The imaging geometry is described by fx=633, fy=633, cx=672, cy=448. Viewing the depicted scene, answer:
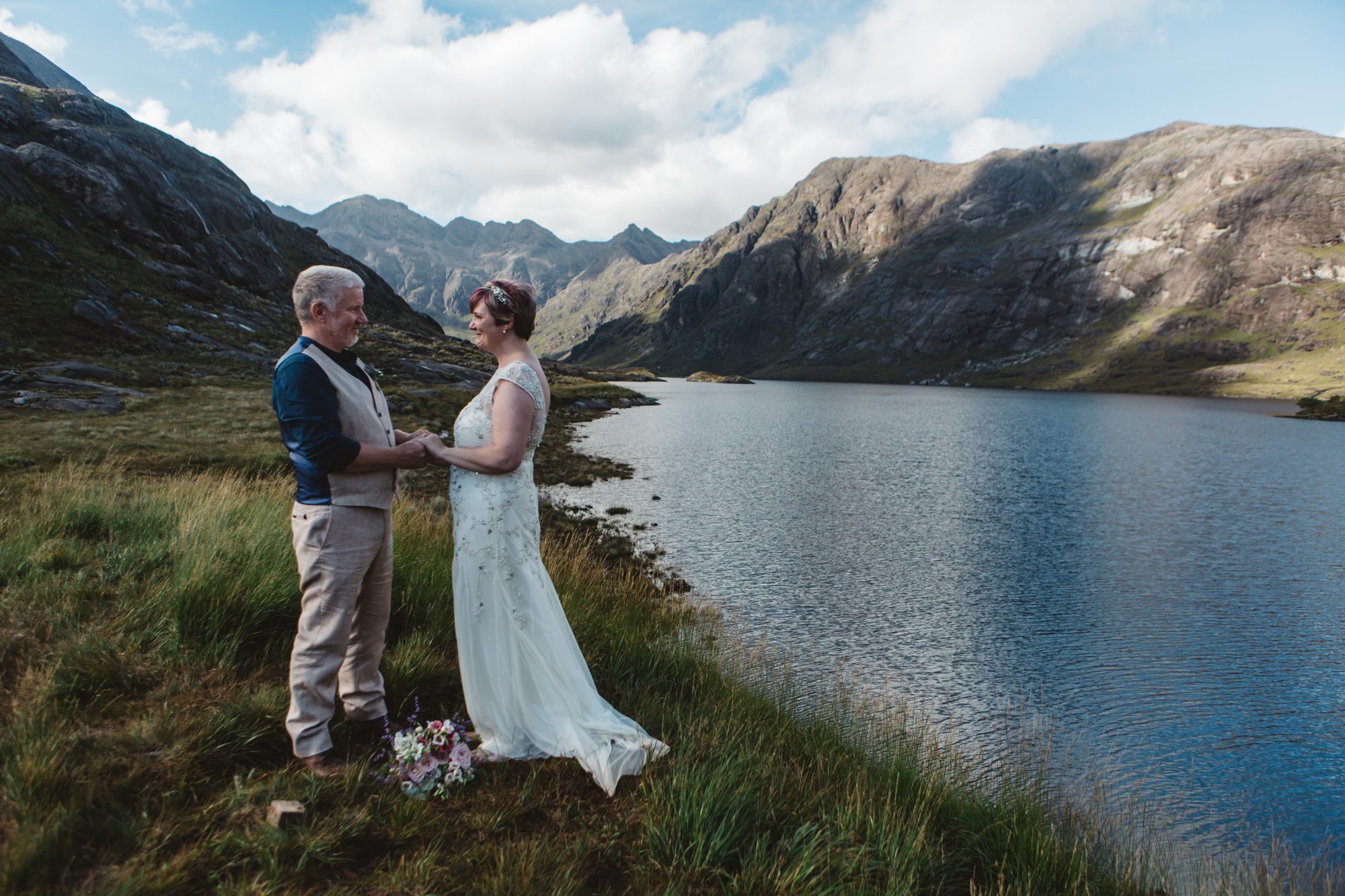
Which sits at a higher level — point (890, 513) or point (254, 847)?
point (254, 847)

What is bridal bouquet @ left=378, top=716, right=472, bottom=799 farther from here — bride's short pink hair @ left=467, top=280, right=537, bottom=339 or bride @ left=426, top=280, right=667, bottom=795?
bride's short pink hair @ left=467, top=280, right=537, bottom=339

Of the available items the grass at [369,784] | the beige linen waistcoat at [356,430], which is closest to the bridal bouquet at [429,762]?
the grass at [369,784]

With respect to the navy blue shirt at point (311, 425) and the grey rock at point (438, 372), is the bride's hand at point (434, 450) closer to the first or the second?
the navy blue shirt at point (311, 425)

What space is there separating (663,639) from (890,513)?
19.9 m

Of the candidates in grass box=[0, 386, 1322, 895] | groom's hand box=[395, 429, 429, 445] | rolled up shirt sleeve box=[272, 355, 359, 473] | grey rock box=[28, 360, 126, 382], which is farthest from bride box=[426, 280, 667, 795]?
grey rock box=[28, 360, 126, 382]

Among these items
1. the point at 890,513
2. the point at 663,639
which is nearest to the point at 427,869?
the point at 663,639

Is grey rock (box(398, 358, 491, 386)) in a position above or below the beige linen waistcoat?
above

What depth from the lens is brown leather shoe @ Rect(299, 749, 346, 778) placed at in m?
4.73

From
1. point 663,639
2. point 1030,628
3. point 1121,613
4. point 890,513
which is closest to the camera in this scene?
point 663,639

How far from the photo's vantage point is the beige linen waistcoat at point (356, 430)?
5.06 m

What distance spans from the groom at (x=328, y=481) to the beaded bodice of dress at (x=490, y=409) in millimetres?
393

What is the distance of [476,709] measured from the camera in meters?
5.52

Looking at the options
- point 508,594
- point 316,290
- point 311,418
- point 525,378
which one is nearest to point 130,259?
point 316,290

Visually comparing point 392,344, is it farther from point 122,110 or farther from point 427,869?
point 427,869
